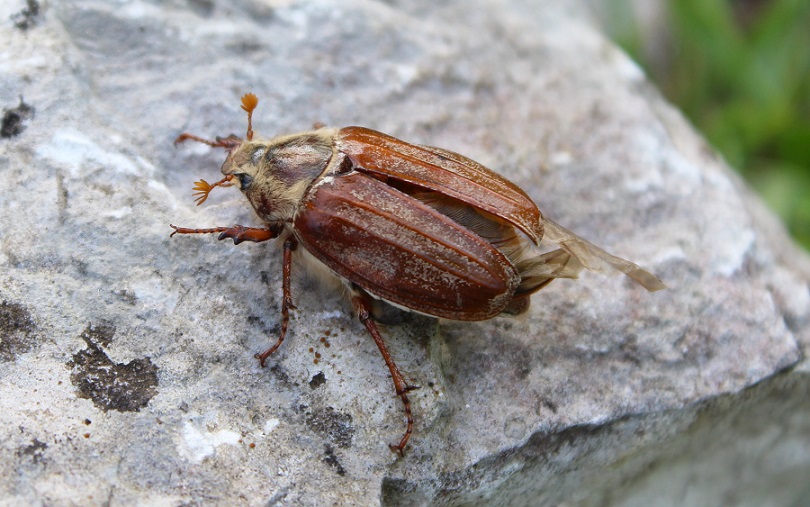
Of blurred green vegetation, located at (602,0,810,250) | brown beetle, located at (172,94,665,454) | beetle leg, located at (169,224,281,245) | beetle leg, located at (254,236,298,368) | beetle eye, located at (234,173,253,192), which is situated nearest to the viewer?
brown beetle, located at (172,94,665,454)

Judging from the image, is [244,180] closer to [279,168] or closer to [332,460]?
[279,168]

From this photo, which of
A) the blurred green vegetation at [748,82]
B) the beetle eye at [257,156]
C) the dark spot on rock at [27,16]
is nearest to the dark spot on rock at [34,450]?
the beetle eye at [257,156]

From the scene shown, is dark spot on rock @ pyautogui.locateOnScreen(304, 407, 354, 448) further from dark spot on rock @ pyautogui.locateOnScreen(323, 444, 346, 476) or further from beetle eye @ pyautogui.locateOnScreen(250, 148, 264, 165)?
beetle eye @ pyautogui.locateOnScreen(250, 148, 264, 165)

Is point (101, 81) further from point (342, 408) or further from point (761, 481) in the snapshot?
point (761, 481)

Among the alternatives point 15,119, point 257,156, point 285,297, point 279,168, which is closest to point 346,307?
point 285,297

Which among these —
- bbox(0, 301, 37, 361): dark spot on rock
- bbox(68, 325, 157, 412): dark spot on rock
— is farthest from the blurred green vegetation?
bbox(0, 301, 37, 361): dark spot on rock

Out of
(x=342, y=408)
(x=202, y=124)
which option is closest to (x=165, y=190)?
(x=202, y=124)
